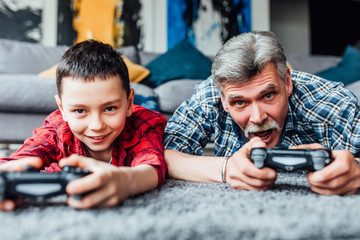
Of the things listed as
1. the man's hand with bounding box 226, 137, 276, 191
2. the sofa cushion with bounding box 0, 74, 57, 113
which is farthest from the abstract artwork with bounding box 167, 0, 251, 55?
the man's hand with bounding box 226, 137, 276, 191

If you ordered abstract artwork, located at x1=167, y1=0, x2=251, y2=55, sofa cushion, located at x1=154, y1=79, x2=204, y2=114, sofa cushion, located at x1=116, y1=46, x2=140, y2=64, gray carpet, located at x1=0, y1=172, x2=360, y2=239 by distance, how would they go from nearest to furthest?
gray carpet, located at x1=0, y1=172, x2=360, y2=239, sofa cushion, located at x1=154, y1=79, x2=204, y2=114, sofa cushion, located at x1=116, y1=46, x2=140, y2=64, abstract artwork, located at x1=167, y1=0, x2=251, y2=55

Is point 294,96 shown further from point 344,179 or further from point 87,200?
point 87,200

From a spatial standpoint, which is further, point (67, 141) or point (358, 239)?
point (67, 141)

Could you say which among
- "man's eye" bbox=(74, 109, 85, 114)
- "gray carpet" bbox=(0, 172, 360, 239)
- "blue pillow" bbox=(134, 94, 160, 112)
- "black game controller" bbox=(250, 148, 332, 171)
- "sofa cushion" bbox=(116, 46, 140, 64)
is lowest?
"blue pillow" bbox=(134, 94, 160, 112)

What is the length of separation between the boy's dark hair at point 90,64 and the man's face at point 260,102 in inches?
13.1

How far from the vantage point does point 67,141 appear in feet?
3.03

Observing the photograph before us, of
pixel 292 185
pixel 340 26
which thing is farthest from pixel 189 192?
pixel 340 26

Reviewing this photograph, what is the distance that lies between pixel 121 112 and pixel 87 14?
256cm

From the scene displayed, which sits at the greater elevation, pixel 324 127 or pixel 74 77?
pixel 74 77

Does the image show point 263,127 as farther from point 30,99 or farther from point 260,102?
point 30,99

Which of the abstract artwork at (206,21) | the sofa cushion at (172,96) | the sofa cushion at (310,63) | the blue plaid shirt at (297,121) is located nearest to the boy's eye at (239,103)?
the blue plaid shirt at (297,121)

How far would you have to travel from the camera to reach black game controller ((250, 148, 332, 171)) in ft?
2.07

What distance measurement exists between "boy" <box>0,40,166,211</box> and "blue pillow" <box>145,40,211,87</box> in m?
1.24

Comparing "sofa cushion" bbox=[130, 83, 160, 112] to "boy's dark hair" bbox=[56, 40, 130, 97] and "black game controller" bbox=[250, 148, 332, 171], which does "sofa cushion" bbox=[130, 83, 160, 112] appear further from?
"black game controller" bbox=[250, 148, 332, 171]
